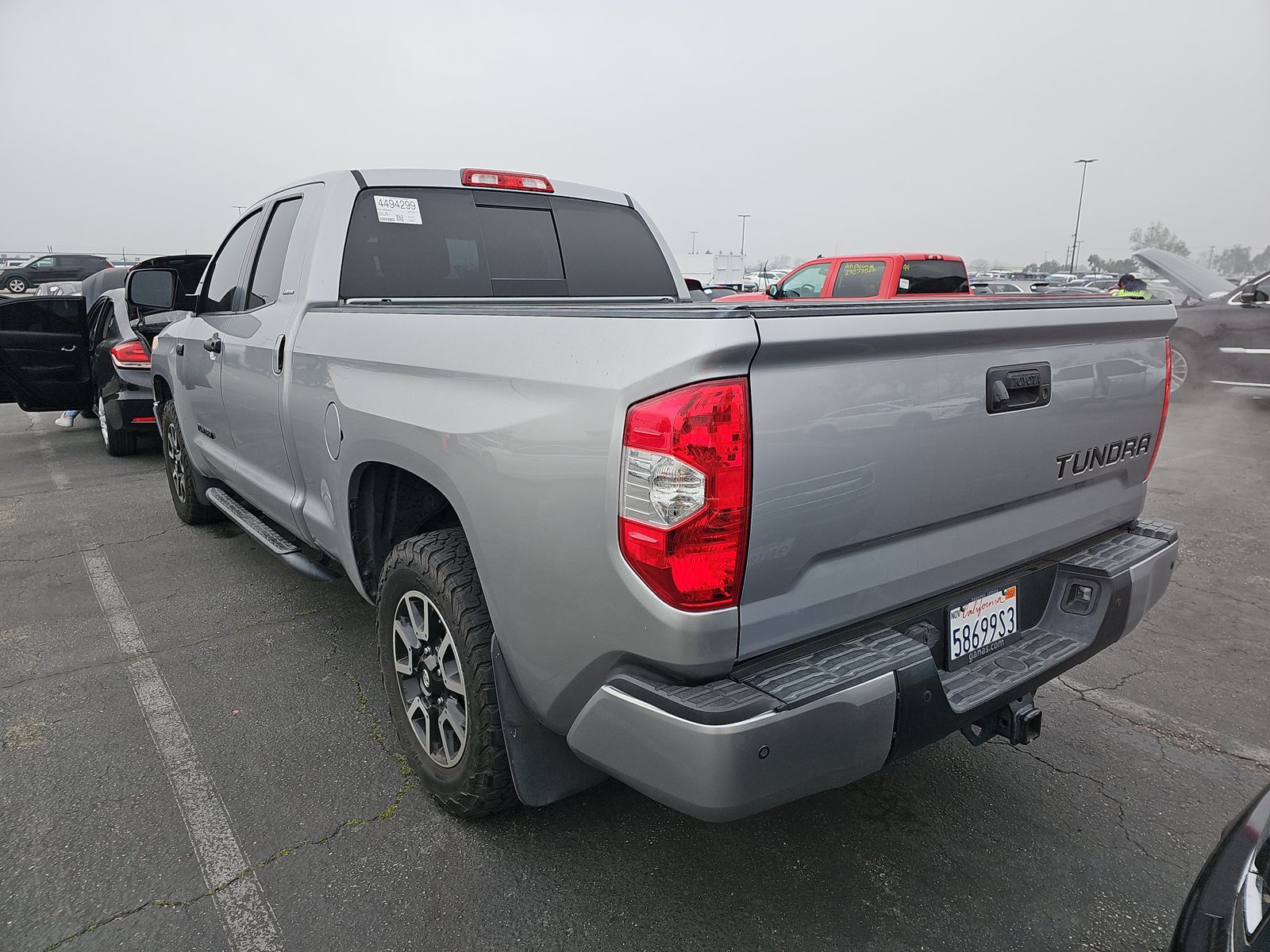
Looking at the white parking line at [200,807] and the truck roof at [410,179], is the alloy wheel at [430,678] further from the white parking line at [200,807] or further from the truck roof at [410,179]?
the truck roof at [410,179]

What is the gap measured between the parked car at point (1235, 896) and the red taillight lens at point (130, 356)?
320 inches

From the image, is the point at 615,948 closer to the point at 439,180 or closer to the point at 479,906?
the point at 479,906

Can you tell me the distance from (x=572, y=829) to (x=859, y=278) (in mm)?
10294

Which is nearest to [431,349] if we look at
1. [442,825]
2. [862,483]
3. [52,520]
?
[862,483]

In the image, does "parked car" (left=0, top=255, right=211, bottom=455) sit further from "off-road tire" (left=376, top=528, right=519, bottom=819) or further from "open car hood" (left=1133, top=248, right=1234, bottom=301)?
"open car hood" (left=1133, top=248, right=1234, bottom=301)

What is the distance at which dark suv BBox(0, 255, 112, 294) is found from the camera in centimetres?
3278

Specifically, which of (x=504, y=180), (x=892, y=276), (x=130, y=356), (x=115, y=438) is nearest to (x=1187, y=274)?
(x=892, y=276)

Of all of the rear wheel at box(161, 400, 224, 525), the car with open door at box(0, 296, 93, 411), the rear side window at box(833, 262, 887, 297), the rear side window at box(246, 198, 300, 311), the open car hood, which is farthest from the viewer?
the rear side window at box(833, 262, 887, 297)

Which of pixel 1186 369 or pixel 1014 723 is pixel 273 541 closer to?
pixel 1014 723

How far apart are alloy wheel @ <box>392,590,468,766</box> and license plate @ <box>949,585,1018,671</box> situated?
1300mm

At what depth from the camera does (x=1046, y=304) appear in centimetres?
215

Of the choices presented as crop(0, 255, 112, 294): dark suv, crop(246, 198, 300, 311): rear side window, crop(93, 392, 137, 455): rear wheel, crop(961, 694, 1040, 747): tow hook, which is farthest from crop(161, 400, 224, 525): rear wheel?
crop(0, 255, 112, 294): dark suv

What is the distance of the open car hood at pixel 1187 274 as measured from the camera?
Result: 10.3m

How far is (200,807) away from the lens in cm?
258
